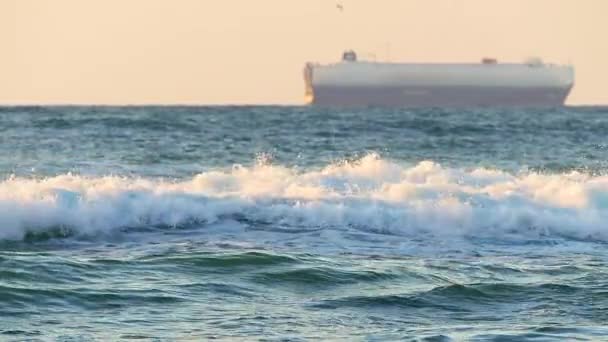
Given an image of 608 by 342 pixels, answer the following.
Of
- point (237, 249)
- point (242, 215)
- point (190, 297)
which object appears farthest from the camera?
point (242, 215)

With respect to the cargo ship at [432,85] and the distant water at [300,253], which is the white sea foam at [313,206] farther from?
the cargo ship at [432,85]

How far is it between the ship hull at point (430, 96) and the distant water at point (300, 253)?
9981cm

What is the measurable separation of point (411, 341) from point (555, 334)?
113 cm

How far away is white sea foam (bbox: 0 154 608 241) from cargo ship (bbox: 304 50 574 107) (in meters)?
109

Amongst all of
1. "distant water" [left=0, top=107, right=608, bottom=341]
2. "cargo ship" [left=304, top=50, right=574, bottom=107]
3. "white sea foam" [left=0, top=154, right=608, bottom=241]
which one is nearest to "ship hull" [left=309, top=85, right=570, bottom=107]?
"cargo ship" [left=304, top=50, right=574, bottom=107]

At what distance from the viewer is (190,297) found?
478 inches

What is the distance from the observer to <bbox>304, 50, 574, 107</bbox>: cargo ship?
429ft

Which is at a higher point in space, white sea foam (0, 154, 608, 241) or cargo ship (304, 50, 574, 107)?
cargo ship (304, 50, 574, 107)

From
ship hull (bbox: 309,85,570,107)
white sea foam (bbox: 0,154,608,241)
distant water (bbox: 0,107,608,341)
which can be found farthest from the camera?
ship hull (bbox: 309,85,570,107)

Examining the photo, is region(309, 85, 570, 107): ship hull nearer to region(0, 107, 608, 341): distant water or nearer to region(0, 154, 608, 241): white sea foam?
region(0, 107, 608, 341): distant water

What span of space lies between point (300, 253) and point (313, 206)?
3.73m

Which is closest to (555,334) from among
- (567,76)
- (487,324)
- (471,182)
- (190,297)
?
(487,324)

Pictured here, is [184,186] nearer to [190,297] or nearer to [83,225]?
[83,225]

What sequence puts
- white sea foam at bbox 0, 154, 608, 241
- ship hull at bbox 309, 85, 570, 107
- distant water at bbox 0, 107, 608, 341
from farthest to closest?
ship hull at bbox 309, 85, 570, 107
white sea foam at bbox 0, 154, 608, 241
distant water at bbox 0, 107, 608, 341
